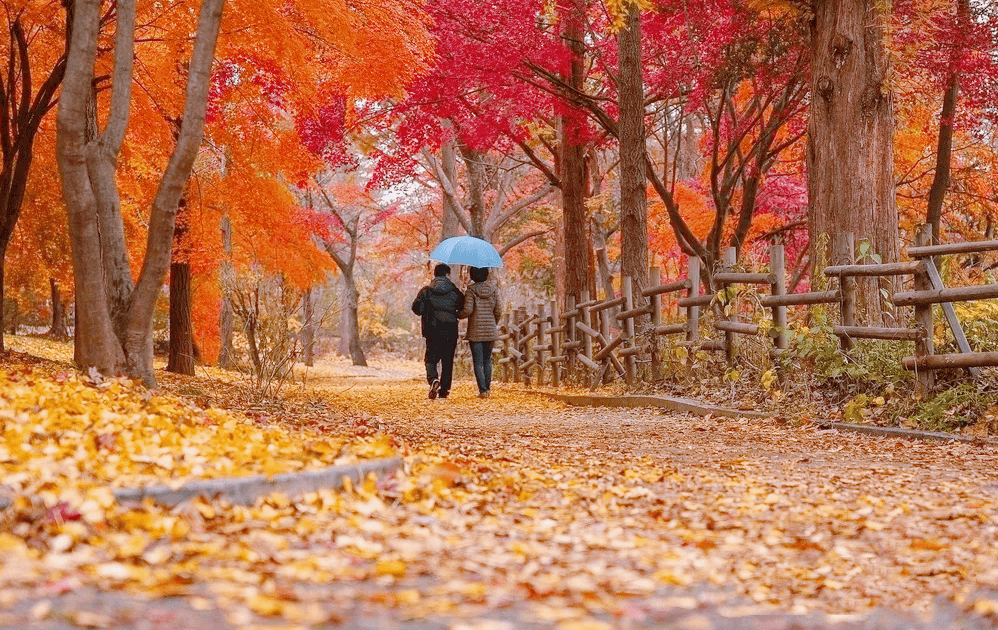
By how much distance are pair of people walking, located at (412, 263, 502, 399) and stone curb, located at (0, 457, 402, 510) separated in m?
8.02

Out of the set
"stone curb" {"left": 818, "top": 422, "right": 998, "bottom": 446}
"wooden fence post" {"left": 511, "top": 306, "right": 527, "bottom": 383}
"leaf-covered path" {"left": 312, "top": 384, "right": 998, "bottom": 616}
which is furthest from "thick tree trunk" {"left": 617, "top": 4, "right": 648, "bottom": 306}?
"wooden fence post" {"left": 511, "top": 306, "right": 527, "bottom": 383}

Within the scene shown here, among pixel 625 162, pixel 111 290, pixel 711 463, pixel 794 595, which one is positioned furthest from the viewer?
pixel 625 162

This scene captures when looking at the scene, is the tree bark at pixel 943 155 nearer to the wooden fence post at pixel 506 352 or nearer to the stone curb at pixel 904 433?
the stone curb at pixel 904 433

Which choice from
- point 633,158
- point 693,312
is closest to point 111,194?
point 693,312

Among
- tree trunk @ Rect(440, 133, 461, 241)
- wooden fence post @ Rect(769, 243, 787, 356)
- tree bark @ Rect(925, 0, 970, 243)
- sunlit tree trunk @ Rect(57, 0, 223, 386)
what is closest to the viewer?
sunlit tree trunk @ Rect(57, 0, 223, 386)

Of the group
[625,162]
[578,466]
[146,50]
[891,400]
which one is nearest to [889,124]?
[891,400]

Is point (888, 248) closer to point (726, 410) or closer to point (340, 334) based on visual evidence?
point (726, 410)

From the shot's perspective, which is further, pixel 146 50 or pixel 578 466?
pixel 146 50

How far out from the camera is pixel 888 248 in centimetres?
855

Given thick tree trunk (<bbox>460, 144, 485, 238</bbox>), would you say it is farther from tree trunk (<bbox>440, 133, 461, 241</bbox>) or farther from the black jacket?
the black jacket

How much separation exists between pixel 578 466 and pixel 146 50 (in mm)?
9386

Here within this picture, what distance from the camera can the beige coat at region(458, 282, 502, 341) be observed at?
12.2 metres

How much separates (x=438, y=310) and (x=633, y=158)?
293 cm

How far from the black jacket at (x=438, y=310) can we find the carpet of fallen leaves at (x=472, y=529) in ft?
20.5
